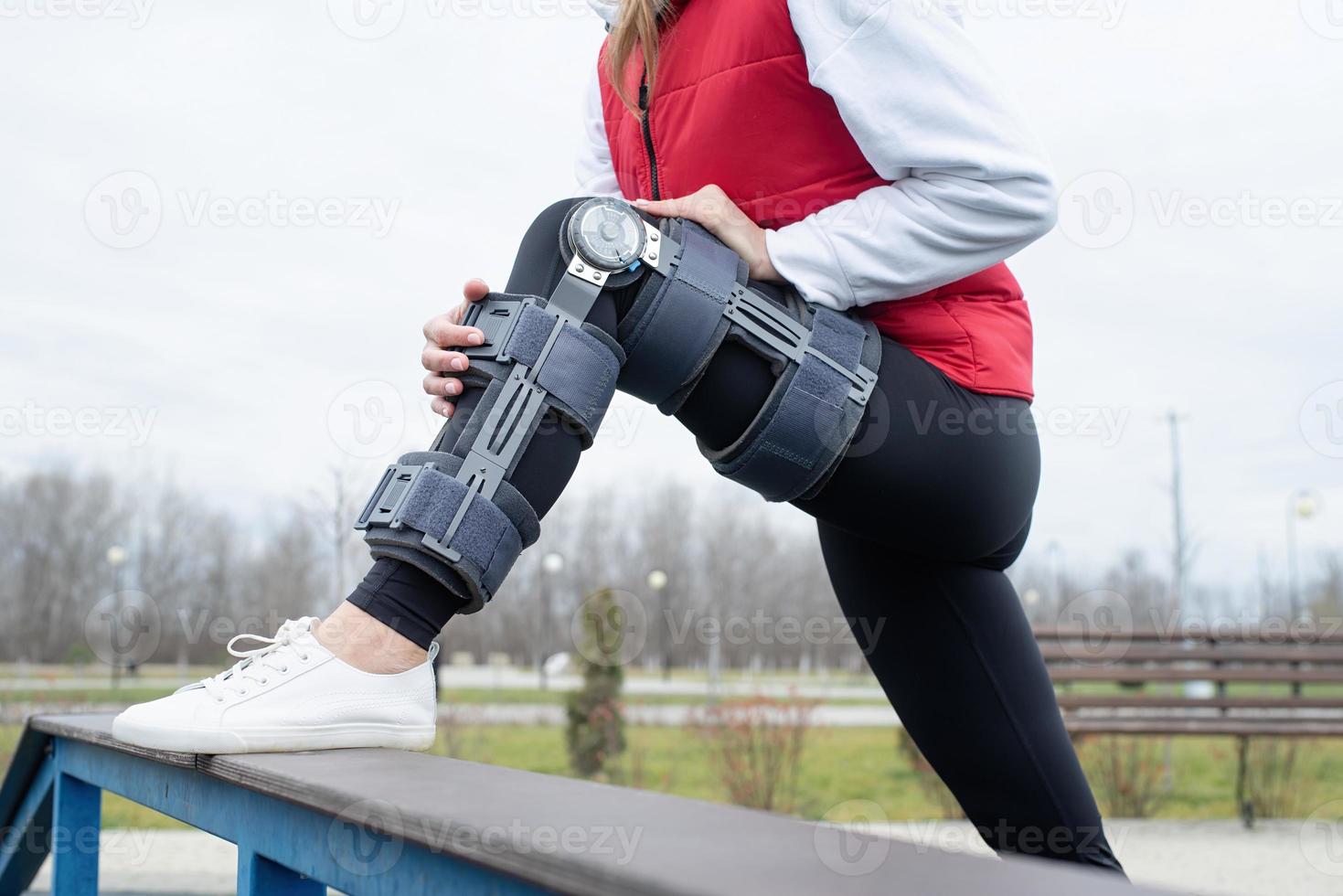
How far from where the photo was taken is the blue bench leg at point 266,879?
119cm

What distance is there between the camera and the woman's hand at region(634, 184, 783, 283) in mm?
1312

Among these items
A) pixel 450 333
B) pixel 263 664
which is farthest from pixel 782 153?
pixel 263 664

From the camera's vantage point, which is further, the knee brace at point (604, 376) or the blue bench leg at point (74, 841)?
the blue bench leg at point (74, 841)

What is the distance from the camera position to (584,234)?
1173mm

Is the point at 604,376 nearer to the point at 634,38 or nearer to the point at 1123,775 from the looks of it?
the point at 634,38

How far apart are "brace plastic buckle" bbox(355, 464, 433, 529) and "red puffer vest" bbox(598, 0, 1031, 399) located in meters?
0.58

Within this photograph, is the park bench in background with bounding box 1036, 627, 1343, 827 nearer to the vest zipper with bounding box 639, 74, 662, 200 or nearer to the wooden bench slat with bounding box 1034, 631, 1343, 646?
the wooden bench slat with bounding box 1034, 631, 1343, 646

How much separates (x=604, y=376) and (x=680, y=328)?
11 cm

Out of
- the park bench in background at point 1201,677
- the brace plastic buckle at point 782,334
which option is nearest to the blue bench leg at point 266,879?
the brace plastic buckle at point 782,334

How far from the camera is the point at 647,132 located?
150 cm

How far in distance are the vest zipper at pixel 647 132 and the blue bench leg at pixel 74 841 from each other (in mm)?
1669

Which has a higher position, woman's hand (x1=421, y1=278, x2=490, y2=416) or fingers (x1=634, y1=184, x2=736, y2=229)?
fingers (x1=634, y1=184, x2=736, y2=229)

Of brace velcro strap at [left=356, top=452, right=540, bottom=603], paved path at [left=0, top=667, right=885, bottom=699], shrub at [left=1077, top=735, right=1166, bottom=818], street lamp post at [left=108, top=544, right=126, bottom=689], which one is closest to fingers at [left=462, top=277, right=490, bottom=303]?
brace velcro strap at [left=356, top=452, right=540, bottom=603]

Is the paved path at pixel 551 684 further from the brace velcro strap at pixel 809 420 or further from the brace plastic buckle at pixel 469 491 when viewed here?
the brace plastic buckle at pixel 469 491
